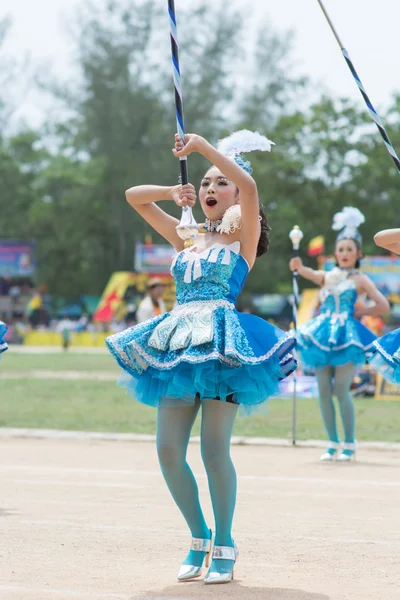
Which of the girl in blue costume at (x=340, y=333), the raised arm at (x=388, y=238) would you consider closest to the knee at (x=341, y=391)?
the girl in blue costume at (x=340, y=333)

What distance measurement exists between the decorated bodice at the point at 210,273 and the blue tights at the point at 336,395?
5.17 m

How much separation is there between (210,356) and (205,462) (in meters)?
0.52

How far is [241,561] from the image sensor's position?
571 centimetres

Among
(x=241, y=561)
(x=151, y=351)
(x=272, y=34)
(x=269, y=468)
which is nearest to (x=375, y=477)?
(x=269, y=468)

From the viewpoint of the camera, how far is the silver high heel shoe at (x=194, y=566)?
206 inches

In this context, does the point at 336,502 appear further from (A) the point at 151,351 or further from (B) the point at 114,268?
(B) the point at 114,268

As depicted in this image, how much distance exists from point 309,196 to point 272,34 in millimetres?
15895

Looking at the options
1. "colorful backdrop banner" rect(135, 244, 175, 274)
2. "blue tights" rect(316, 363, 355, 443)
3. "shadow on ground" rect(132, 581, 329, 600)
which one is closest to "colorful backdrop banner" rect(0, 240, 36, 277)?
"colorful backdrop banner" rect(135, 244, 175, 274)

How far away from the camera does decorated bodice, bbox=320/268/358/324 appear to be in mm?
10906

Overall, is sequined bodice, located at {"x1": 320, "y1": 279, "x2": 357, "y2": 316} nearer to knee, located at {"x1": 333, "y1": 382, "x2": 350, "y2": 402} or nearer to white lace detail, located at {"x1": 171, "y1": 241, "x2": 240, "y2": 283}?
knee, located at {"x1": 333, "y1": 382, "x2": 350, "y2": 402}

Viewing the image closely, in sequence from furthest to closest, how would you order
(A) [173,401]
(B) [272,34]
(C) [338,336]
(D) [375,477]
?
(B) [272,34], (C) [338,336], (D) [375,477], (A) [173,401]

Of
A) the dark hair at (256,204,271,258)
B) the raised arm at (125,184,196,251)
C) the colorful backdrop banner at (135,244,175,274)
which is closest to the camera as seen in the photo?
the raised arm at (125,184,196,251)

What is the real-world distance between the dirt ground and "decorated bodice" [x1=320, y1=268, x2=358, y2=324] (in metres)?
1.44

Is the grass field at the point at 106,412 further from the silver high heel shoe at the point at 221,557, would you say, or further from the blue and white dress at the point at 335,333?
the silver high heel shoe at the point at 221,557
